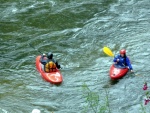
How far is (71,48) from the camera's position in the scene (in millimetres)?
11477

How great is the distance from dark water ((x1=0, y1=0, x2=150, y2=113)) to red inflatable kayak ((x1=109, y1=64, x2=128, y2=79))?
0.16 metres

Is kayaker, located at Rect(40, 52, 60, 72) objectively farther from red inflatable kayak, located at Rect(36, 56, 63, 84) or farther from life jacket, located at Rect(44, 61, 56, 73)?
red inflatable kayak, located at Rect(36, 56, 63, 84)

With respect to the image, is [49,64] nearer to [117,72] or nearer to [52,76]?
[52,76]

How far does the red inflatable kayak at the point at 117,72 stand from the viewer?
9406 mm

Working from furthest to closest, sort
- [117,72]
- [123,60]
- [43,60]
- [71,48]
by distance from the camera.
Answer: [71,48] < [43,60] < [123,60] < [117,72]

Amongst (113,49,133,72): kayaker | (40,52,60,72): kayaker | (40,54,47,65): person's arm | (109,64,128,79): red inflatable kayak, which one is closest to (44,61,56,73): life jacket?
(40,52,60,72): kayaker

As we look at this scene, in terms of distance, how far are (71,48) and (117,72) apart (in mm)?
2440

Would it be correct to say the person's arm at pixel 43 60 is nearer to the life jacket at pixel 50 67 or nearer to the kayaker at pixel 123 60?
the life jacket at pixel 50 67

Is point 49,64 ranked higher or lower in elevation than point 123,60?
higher

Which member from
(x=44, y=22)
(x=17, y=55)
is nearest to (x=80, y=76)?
(x=17, y=55)

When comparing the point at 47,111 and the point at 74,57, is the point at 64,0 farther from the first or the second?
the point at 47,111

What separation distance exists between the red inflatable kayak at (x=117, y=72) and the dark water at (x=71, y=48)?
164 mm

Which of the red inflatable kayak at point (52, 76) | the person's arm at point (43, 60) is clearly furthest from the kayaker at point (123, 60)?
the person's arm at point (43, 60)

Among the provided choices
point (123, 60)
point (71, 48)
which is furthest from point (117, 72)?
point (71, 48)
